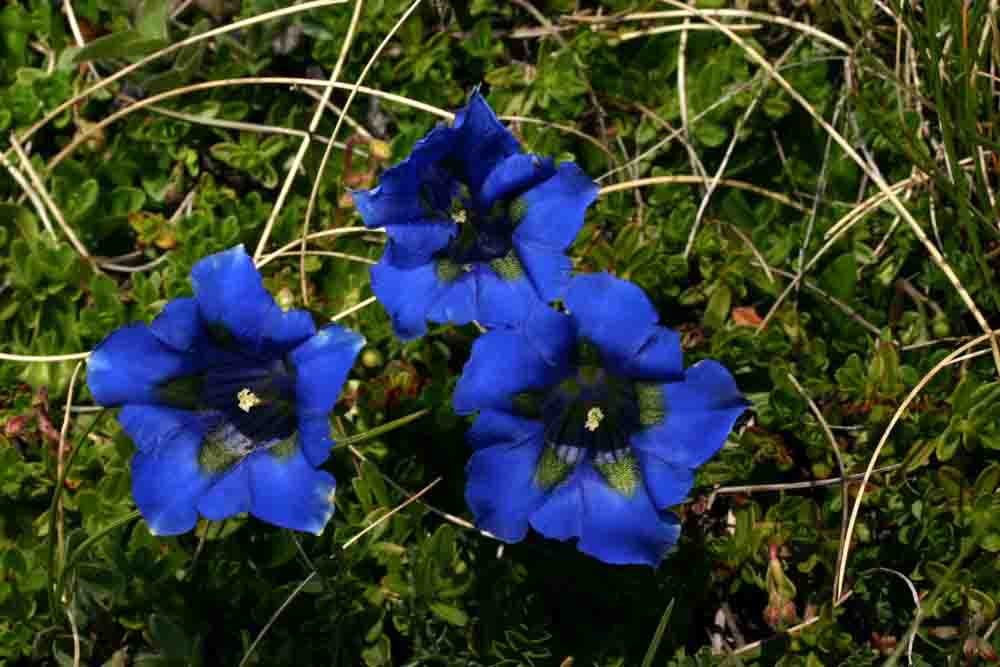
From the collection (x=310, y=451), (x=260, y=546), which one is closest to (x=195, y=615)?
(x=260, y=546)

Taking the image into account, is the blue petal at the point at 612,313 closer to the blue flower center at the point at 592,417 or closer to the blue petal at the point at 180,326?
the blue flower center at the point at 592,417

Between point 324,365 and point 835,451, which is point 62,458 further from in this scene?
point 835,451

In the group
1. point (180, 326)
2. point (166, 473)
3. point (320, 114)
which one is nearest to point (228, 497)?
point (166, 473)

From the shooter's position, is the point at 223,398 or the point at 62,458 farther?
the point at 62,458

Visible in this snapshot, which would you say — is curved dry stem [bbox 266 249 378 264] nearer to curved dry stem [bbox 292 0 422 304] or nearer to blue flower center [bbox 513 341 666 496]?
curved dry stem [bbox 292 0 422 304]

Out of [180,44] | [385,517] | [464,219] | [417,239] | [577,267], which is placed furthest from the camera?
[180,44]

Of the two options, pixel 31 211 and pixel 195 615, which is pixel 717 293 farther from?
pixel 31 211

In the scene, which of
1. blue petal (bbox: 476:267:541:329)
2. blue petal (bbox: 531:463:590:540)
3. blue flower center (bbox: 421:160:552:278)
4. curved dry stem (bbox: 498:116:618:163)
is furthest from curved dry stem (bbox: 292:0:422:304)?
blue petal (bbox: 531:463:590:540)
